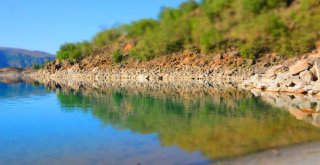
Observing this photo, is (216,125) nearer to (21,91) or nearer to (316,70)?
(316,70)

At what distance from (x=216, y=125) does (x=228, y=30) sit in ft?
66.3

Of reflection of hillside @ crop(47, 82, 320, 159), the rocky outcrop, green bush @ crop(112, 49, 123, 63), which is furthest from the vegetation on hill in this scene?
reflection of hillside @ crop(47, 82, 320, 159)

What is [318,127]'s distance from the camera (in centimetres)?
1505

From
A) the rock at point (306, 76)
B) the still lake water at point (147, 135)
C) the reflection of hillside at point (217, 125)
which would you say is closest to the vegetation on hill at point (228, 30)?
the rock at point (306, 76)

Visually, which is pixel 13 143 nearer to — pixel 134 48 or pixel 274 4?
pixel 274 4

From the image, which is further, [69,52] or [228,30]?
[69,52]

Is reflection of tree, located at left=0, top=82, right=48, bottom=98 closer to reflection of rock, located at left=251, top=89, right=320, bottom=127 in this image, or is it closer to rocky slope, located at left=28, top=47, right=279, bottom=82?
rocky slope, located at left=28, top=47, right=279, bottom=82

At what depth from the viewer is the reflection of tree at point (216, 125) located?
12398 mm

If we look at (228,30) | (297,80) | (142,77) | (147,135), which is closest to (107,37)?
(142,77)

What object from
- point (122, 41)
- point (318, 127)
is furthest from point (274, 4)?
point (122, 41)

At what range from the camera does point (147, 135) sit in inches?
573

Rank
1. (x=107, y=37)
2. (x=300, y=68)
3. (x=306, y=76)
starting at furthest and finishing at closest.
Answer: (x=107, y=37) < (x=300, y=68) < (x=306, y=76)

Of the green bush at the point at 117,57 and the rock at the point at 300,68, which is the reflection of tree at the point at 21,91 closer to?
the rock at the point at 300,68

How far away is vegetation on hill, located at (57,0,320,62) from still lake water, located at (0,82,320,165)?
14191 mm
